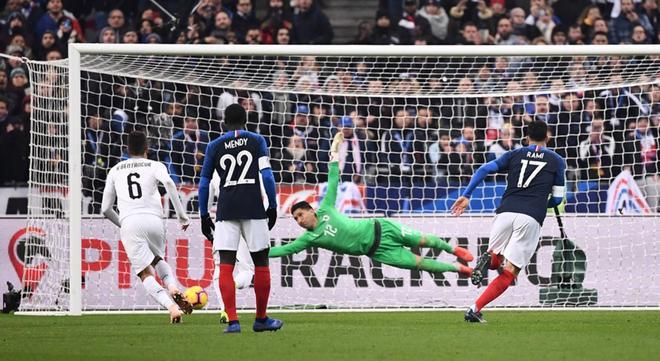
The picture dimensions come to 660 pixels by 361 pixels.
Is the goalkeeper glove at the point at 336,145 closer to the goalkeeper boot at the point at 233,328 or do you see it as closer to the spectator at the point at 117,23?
the goalkeeper boot at the point at 233,328

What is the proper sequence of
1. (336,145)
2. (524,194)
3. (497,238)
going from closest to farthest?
1. (524,194)
2. (497,238)
3. (336,145)

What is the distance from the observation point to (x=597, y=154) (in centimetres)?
1669

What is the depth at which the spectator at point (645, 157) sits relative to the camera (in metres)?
16.3

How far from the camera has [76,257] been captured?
13789 millimetres

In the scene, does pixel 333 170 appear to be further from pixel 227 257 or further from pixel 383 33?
pixel 383 33

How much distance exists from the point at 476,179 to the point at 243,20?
8.98m

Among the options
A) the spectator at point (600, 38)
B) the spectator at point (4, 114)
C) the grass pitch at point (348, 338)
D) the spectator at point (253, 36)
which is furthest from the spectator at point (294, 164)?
the spectator at point (600, 38)

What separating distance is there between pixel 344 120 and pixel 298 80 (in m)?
0.82

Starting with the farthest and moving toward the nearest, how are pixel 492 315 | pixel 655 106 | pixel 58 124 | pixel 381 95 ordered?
pixel 655 106 → pixel 381 95 → pixel 58 124 → pixel 492 315

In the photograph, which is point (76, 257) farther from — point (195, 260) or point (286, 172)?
point (286, 172)

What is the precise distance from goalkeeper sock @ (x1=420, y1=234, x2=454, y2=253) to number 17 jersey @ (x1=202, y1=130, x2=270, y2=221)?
12.4 feet

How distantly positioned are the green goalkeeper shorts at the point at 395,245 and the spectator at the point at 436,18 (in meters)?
7.00

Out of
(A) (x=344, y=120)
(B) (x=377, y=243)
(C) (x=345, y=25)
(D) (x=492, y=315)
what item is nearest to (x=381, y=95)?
(A) (x=344, y=120)

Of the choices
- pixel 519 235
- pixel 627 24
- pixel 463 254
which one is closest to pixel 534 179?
pixel 519 235
